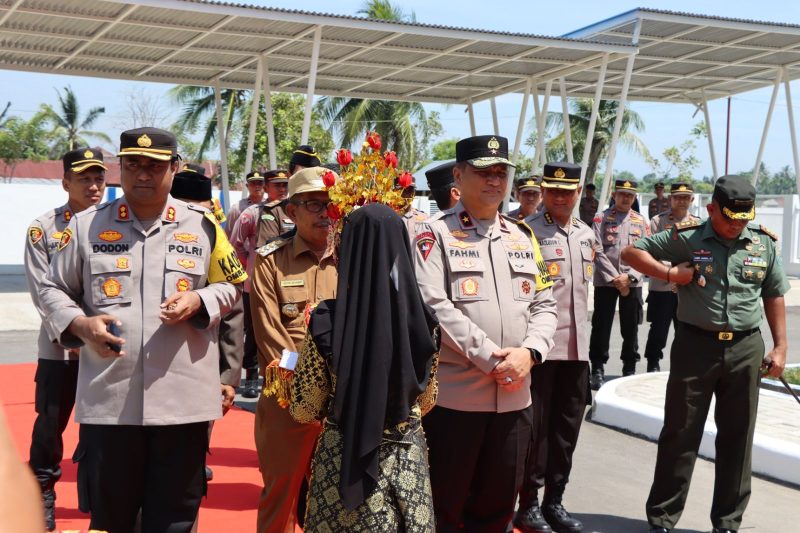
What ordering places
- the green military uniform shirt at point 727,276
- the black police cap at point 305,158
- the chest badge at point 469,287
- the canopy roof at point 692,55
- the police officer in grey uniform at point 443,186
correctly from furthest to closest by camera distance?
the canopy roof at point 692,55 → the black police cap at point 305,158 → the police officer in grey uniform at point 443,186 → the green military uniform shirt at point 727,276 → the chest badge at point 469,287

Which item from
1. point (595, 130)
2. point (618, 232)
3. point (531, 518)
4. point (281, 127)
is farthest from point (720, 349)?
point (595, 130)

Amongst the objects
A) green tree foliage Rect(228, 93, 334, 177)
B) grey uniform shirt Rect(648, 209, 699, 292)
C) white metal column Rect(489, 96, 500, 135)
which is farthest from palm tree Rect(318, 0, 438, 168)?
grey uniform shirt Rect(648, 209, 699, 292)

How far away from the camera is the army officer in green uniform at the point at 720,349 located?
18.0 feet

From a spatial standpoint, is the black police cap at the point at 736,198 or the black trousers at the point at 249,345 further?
the black trousers at the point at 249,345

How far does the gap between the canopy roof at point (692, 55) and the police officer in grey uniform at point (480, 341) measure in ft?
47.6

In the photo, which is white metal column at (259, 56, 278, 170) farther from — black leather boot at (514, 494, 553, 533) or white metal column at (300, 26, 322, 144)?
black leather boot at (514, 494, 553, 533)

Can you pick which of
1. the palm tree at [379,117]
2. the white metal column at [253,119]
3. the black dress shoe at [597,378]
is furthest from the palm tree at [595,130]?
the black dress shoe at [597,378]

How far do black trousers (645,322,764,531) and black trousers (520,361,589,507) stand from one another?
0.56 m

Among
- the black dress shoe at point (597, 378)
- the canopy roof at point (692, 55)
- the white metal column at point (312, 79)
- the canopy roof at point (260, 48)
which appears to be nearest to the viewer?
the black dress shoe at point (597, 378)

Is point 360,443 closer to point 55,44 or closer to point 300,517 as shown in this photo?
point 300,517

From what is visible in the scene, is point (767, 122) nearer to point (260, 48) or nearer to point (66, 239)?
point (260, 48)

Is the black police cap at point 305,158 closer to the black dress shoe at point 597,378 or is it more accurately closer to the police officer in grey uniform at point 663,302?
the black dress shoe at point 597,378

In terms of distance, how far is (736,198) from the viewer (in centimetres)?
537

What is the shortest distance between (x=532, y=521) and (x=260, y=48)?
13.9m
